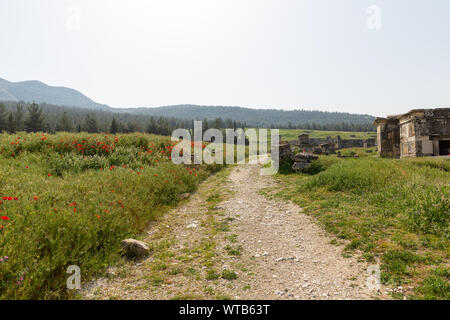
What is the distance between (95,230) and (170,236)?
1.88 metres

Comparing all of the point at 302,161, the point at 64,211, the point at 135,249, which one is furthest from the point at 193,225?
the point at 302,161

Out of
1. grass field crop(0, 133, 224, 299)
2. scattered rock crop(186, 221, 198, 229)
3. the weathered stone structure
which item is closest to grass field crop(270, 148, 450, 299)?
the weathered stone structure

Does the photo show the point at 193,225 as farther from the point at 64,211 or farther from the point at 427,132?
the point at 427,132

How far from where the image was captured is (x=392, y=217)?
5.97 metres

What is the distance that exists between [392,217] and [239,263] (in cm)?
434

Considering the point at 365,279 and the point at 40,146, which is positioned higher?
the point at 40,146

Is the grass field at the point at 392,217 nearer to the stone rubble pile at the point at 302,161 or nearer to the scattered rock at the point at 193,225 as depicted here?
the stone rubble pile at the point at 302,161

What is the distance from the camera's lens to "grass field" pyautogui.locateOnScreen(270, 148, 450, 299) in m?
3.69

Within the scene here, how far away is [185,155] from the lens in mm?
15852

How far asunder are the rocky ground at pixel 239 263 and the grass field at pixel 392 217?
1.61 feet
